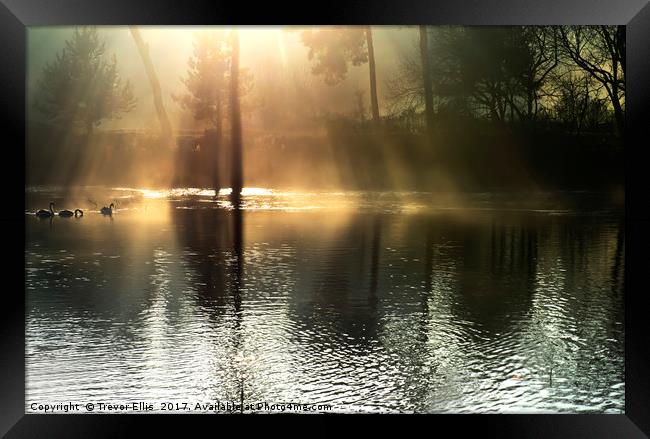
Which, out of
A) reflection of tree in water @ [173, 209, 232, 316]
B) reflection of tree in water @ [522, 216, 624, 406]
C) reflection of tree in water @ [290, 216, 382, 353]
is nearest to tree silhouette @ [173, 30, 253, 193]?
reflection of tree in water @ [173, 209, 232, 316]

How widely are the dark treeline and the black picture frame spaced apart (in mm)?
5682

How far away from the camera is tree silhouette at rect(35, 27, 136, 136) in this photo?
9.52 metres

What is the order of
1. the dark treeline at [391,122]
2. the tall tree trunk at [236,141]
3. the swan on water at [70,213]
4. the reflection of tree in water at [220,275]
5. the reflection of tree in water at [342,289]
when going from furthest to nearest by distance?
the tall tree trunk at [236,141] < the swan on water at [70,213] < the dark treeline at [391,122] < the reflection of tree in water at [342,289] < the reflection of tree in water at [220,275]

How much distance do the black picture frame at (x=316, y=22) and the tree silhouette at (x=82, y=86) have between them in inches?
251

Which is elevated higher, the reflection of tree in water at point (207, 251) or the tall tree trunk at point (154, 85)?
the tall tree trunk at point (154, 85)

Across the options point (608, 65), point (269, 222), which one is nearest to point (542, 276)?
point (608, 65)

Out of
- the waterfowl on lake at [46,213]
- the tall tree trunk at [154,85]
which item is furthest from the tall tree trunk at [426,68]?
the waterfowl on lake at [46,213]

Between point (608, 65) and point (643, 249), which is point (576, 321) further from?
point (608, 65)

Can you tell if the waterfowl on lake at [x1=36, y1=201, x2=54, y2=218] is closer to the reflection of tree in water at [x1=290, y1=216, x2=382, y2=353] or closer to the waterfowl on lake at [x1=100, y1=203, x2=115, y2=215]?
the waterfowl on lake at [x1=100, y1=203, x2=115, y2=215]

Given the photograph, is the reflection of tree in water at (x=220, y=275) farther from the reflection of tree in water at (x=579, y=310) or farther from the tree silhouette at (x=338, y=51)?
the tree silhouette at (x=338, y=51)

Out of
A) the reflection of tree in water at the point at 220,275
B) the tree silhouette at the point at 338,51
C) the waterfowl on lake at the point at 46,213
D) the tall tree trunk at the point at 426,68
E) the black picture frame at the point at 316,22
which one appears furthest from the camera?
the tall tree trunk at the point at 426,68

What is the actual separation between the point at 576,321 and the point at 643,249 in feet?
8.04

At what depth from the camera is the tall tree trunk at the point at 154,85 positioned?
977 cm

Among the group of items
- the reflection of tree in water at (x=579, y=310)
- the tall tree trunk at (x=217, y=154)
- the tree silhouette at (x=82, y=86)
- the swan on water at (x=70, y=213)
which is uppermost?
the tree silhouette at (x=82, y=86)
